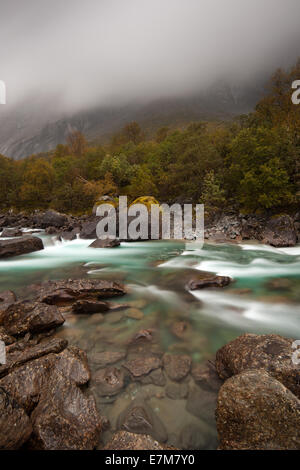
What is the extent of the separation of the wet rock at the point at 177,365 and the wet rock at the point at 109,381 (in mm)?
962

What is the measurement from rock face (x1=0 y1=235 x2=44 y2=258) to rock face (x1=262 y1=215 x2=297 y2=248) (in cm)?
1768

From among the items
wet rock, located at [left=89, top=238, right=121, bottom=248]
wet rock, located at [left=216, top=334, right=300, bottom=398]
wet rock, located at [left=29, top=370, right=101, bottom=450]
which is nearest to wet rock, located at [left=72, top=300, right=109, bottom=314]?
wet rock, located at [left=29, top=370, right=101, bottom=450]

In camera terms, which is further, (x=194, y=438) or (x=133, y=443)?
(x=194, y=438)

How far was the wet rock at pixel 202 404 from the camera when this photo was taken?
3.58m

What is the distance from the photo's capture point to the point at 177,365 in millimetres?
4609

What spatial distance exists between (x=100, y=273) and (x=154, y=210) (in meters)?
14.7

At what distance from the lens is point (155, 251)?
1664 centimetres

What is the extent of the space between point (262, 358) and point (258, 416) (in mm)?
1172

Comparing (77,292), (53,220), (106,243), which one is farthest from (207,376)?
(53,220)

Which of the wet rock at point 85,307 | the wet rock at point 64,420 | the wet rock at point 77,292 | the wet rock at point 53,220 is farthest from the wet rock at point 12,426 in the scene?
the wet rock at point 53,220

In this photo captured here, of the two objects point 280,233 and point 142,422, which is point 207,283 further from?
point 280,233

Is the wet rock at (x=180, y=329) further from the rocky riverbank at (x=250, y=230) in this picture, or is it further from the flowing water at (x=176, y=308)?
the rocky riverbank at (x=250, y=230)

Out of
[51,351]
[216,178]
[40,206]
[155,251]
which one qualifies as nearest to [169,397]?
[51,351]

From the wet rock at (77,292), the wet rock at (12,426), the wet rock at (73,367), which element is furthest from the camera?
the wet rock at (77,292)
